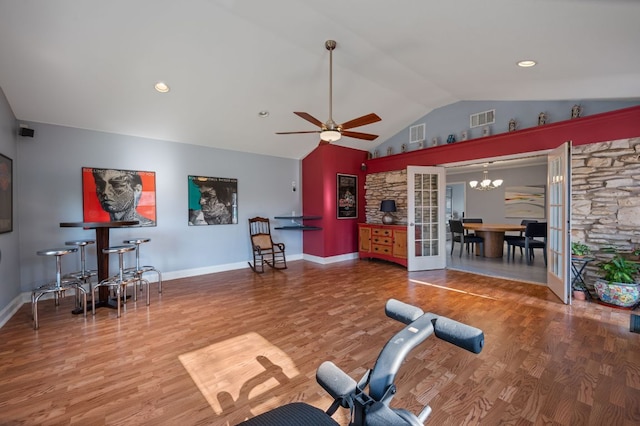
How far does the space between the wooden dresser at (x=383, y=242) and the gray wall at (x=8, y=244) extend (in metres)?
5.62

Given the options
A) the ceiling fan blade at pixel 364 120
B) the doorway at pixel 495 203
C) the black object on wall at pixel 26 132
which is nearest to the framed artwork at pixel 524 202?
the doorway at pixel 495 203

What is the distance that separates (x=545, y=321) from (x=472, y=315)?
2.34ft

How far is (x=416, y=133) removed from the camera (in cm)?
584

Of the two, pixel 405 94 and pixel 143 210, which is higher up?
pixel 405 94

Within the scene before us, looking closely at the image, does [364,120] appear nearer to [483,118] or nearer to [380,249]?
[483,118]

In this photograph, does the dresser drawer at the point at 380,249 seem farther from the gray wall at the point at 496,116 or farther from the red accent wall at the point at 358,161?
the gray wall at the point at 496,116

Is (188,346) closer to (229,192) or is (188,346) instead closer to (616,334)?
(229,192)

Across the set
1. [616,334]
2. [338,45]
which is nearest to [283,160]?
[338,45]

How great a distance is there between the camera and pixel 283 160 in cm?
631

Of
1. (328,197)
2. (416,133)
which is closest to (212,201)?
(328,197)

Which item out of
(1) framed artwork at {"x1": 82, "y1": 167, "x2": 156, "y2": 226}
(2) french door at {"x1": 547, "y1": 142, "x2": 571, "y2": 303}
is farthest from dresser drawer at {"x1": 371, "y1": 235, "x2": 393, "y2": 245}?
(1) framed artwork at {"x1": 82, "y1": 167, "x2": 156, "y2": 226}

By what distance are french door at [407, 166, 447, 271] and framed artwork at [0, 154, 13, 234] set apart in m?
5.75

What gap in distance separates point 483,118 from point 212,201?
5.21m

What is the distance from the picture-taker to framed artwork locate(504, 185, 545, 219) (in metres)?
7.96
